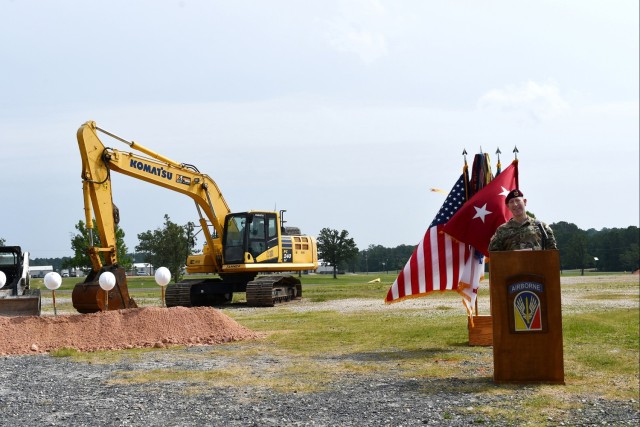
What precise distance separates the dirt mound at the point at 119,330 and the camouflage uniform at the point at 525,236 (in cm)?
682

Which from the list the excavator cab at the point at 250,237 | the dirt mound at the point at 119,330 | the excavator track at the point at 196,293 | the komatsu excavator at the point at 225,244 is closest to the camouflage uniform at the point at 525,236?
the dirt mound at the point at 119,330

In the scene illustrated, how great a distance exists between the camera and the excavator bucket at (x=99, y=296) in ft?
59.2

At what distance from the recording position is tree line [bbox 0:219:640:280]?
169ft

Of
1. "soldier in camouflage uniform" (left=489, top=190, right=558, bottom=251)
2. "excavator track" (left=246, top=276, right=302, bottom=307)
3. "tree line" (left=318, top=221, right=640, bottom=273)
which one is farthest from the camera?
"tree line" (left=318, top=221, right=640, bottom=273)

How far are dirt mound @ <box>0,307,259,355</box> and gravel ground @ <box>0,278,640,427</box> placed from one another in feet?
11.5

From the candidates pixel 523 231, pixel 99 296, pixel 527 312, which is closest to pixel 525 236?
pixel 523 231

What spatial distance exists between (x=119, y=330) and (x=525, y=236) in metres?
8.35

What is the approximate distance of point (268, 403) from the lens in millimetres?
8305

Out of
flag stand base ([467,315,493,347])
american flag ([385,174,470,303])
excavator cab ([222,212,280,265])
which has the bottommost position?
flag stand base ([467,315,493,347])

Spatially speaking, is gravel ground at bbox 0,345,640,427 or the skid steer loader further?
the skid steer loader

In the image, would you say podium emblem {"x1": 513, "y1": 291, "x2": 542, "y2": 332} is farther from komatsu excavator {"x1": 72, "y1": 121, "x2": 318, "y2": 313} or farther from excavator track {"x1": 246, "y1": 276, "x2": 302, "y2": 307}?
excavator track {"x1": 246, "y1": 276, "x2": 302, "y2": 307}

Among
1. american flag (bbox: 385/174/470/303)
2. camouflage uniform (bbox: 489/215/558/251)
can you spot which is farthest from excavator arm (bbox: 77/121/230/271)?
camouflage uniform (bbox: 489/215/558/251)

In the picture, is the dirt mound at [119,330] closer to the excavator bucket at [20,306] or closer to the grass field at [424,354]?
the grass field at [424,354]

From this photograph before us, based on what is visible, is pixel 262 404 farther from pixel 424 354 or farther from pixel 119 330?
pixel 119 330
